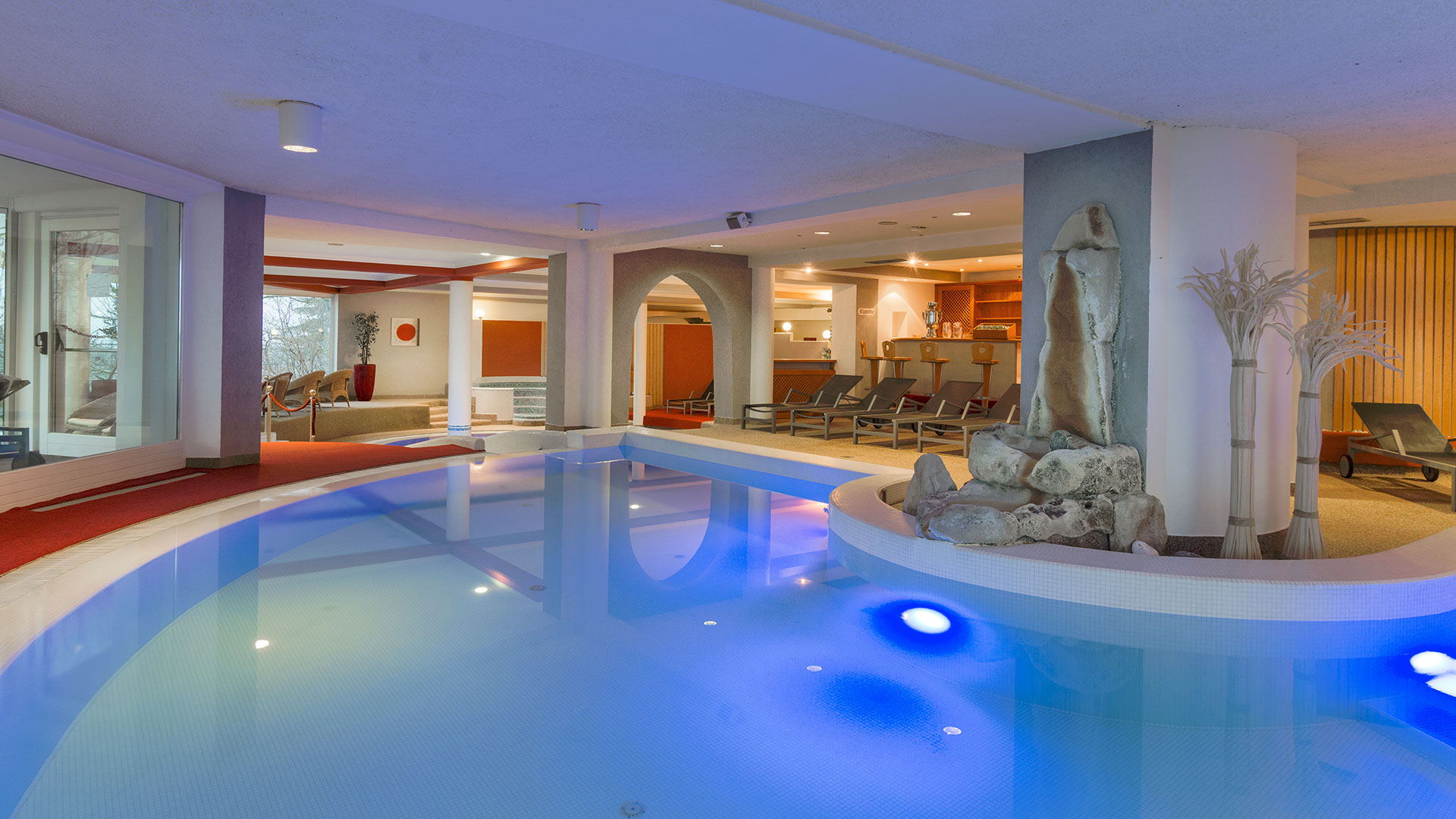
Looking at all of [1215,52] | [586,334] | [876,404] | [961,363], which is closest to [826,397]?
[876,404]

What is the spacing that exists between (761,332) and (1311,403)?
908cm

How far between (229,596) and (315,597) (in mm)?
453

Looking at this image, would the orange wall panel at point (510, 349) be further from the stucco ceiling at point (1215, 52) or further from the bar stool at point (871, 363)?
the stucco ceiling at point (1215, 52)

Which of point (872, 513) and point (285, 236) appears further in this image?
point (285, 236)

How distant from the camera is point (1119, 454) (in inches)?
202

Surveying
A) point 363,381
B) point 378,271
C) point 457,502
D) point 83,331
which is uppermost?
point 378,271

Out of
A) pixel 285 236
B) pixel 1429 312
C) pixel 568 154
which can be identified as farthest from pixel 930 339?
pixel 285 236

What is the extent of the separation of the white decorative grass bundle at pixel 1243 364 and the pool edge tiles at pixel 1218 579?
353mm

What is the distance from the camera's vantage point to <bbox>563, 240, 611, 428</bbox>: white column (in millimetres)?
11422

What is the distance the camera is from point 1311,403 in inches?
186

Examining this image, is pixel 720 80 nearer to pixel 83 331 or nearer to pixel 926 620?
pixel 926 620

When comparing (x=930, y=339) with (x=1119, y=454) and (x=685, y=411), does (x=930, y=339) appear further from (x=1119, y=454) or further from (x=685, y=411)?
(x=1119, y=454)

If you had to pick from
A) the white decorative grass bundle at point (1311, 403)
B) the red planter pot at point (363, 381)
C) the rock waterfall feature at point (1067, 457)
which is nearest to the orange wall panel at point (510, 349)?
the red planter pot at point (363, 381)

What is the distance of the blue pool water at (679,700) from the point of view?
2531mm
